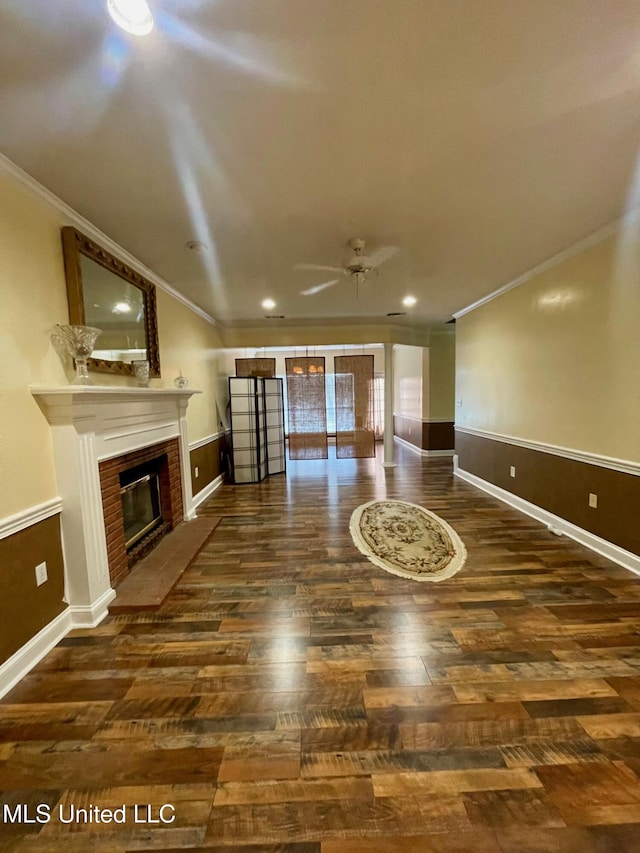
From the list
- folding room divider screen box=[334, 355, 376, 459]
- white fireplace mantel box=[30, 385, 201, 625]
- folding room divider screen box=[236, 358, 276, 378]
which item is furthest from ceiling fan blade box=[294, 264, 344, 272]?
folding room divider screen box=[236, 358, 276, 378]

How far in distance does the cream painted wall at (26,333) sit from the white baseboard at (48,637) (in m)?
0.73

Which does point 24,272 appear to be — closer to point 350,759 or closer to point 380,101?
point 380,101

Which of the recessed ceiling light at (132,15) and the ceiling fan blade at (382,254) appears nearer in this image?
the recessed ceiling light at (132,15)

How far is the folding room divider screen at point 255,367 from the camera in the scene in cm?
709

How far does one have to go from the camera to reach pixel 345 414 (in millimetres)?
7246

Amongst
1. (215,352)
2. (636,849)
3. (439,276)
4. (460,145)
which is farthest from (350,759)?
(215,352)

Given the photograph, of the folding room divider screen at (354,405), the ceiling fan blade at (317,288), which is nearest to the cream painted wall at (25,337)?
the ceiling fan blade at (317,288)

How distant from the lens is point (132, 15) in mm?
1117

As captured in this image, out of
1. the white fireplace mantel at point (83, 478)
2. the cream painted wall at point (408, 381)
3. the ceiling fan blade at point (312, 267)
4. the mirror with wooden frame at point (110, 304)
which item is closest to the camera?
the white fireplace mantel at point (83, 478)

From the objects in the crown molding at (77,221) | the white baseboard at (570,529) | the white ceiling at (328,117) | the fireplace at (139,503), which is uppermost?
the white ceiling at (328,117)

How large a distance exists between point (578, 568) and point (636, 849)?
1.98 meters

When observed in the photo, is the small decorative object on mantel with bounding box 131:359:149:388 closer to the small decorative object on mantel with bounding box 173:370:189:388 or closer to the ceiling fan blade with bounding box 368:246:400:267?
the small decorative object on mantel with bounding box 173:370:189:388

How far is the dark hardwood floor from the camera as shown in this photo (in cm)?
114

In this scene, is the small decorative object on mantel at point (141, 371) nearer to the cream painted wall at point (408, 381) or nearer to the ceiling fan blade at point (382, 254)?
the ceiling fan blade at point (382, 254)
